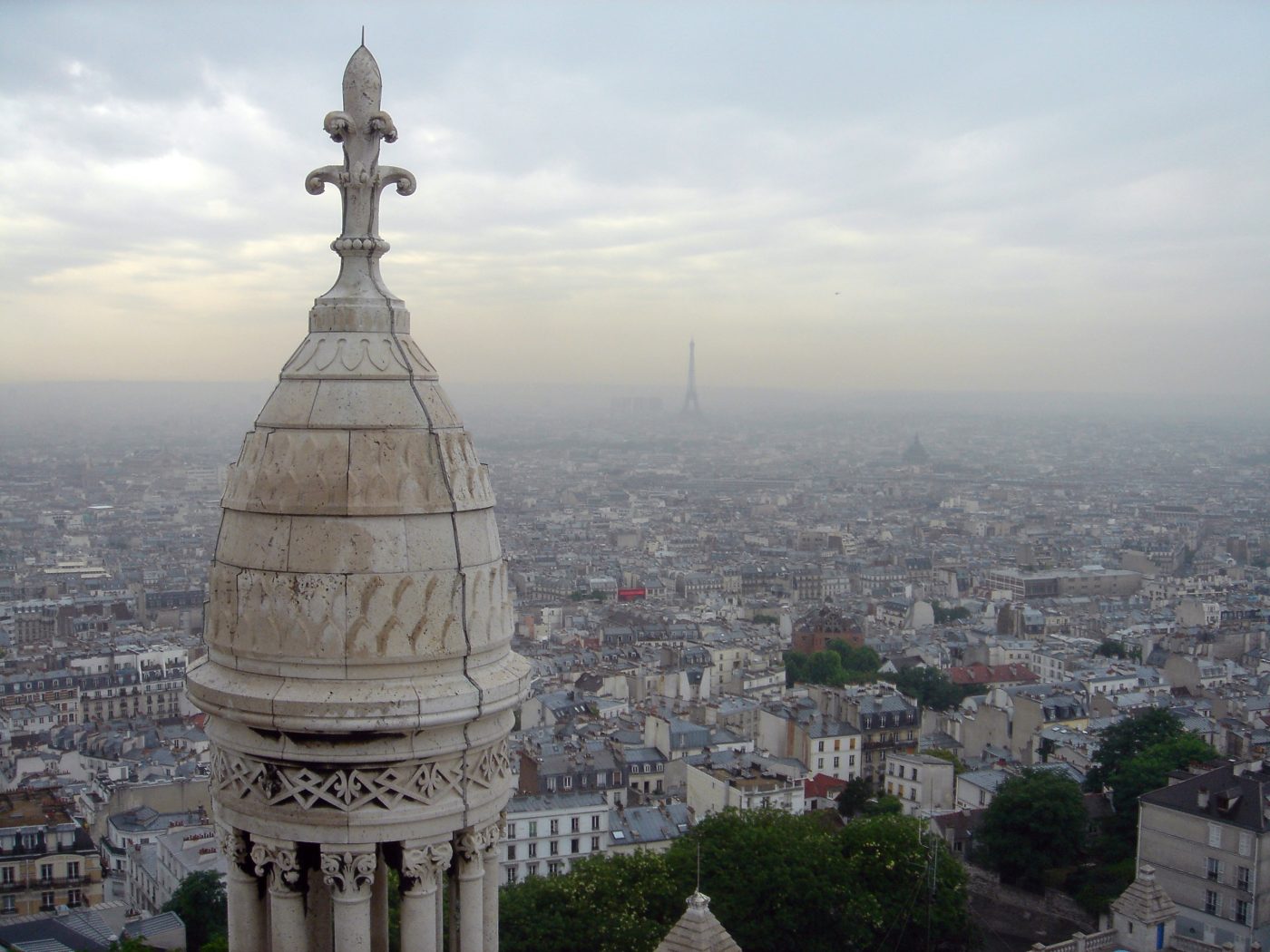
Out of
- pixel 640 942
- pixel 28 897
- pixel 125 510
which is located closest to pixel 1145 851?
pixel 640 942

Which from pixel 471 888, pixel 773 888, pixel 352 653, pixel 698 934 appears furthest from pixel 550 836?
pixel 352 653

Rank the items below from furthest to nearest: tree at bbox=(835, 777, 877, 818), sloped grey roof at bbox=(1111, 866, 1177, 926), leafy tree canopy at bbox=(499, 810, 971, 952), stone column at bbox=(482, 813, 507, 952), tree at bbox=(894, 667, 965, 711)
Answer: tree at bbox=(894, 667, 965, 711) < tree at bbox=(835, 777, 877, 818) < leafy tree canopy at bbox=(499, 810, 971, 952) < sloped grey roof at bbox=(1111, 866, 1177, 926) < stone column at bbox=(482, 813, 507, 952)

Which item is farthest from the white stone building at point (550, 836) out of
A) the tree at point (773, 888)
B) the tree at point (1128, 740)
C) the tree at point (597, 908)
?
the tree at point (1128, 740)

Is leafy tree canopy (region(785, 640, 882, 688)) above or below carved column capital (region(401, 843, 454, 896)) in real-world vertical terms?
below

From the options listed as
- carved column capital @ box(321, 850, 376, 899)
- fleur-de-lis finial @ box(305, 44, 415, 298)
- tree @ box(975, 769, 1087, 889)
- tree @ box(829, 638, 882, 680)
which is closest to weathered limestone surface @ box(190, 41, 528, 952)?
carved column capital @ box(321, 850, 376, 899)

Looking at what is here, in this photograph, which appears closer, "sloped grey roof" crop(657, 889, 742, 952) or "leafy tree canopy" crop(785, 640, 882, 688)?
"sloped grey roof" crop(657, 889, 742, 952)

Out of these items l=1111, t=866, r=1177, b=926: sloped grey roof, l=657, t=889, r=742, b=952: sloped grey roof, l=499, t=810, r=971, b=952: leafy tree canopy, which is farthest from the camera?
l=499, t=810, r=971, b=952: leafy tree canopy

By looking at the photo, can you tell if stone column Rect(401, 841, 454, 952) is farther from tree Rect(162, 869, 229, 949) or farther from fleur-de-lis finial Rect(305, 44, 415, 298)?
tree Rect(162, 869, 229, 949)

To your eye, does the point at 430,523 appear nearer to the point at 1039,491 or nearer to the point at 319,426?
the point at 319,426
